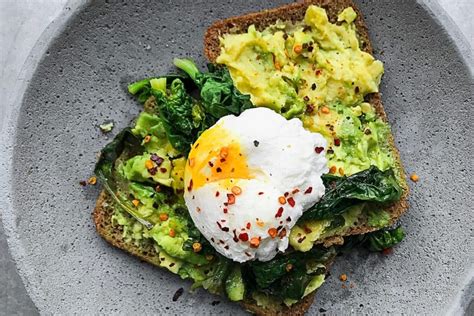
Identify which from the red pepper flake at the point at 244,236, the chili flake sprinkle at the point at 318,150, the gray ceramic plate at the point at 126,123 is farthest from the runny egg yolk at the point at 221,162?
the gray ceramic plate at the point at 126,123

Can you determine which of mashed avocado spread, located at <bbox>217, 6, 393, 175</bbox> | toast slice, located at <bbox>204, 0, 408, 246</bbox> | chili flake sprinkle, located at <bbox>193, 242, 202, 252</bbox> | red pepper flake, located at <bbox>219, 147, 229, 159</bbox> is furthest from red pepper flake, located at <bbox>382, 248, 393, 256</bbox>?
red pepper flake, located at <bbox>219, 147, 229, 159</bbox>

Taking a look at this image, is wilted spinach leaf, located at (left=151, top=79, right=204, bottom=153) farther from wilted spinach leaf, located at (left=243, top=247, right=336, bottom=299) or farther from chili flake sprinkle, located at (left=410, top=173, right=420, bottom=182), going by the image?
chili flake sprinkle, located at (left=410, top=173, right=420, bottom=182)

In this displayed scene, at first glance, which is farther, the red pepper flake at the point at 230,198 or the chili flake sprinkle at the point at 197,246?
the chili flake sprinkle at the point at 197,246

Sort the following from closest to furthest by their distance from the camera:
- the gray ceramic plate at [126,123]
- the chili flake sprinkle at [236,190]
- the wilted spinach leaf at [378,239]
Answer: the chili flake sprinkle at [236,190] → the gray ceramic plate at [126,123] → the wilted spinach leaf at [378,239]

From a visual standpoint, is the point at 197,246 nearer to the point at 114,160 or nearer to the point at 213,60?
the point at 114,160

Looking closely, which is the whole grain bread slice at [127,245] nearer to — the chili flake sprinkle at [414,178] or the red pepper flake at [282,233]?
the red pepper flake at [282,233]

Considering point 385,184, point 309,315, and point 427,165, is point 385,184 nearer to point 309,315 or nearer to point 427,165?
point 427,165

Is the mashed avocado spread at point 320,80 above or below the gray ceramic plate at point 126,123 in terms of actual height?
above
